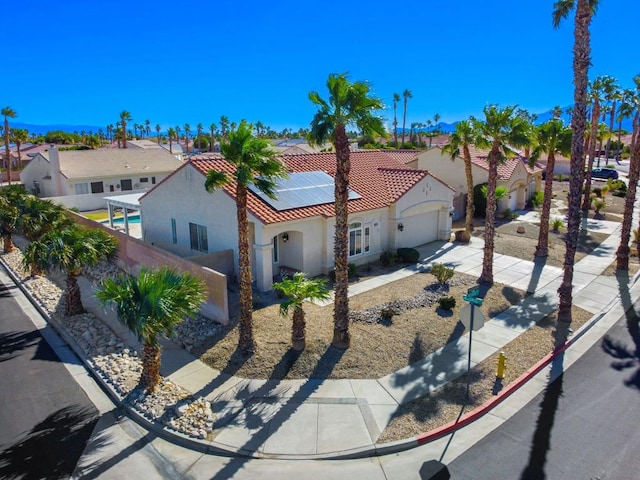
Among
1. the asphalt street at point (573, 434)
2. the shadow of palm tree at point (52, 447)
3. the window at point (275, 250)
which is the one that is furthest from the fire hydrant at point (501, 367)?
the window at point (275, 250)

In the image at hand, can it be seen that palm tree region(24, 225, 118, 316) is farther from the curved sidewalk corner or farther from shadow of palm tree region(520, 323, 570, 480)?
shadow of palm tree region(520, 323, 570, 480)

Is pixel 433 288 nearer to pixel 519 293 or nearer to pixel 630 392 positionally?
pixel 519 293

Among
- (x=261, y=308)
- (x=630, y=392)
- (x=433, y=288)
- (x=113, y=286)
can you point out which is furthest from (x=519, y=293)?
(x=113, y=286)

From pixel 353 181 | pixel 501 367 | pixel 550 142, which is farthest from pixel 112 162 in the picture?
pixel 501 367

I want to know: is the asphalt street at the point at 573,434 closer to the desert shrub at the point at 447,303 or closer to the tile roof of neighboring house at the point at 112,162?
the desert shrub at the point at 447,303

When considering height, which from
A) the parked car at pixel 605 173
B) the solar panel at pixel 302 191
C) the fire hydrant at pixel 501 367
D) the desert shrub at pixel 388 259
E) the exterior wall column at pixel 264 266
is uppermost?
the solar panel at pixel 302 191

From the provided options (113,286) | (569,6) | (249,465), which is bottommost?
(249,465)
